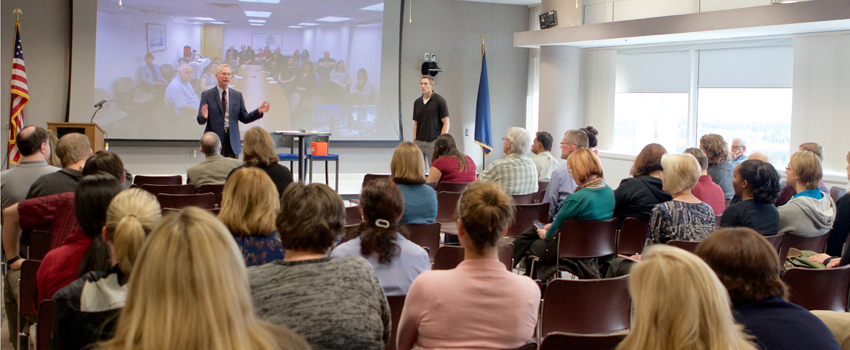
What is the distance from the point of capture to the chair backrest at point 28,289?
2668 millimetres

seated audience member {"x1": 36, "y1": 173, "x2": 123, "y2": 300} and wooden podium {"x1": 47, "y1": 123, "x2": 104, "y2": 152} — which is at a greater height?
wooden podium {"x1": 47, "y1": 123, "x2": 104, "y2": 152}

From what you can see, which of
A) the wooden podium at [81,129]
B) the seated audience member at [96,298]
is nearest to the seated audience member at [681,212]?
the seated audience member at [96,298]

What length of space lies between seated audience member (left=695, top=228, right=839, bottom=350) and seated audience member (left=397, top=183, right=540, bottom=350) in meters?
0.58

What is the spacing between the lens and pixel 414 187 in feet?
12.8

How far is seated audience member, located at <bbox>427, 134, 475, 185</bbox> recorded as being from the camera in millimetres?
5586

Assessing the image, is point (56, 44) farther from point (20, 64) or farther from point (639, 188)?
point (639, 188)

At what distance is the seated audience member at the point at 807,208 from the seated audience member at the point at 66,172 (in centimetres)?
424

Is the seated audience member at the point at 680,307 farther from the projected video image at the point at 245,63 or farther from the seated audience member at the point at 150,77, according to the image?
the seated audience member at the point at 150,77

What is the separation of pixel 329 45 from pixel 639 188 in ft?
22.3

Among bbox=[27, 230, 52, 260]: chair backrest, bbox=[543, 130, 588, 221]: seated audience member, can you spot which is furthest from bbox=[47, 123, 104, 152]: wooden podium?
bbox=[543, 130, 588, 221]: seated audience member

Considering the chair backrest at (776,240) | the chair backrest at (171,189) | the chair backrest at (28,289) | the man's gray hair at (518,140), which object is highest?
the man's gray hair at (518,140)

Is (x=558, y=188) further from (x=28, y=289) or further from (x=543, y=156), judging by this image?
(x=28, y=289)

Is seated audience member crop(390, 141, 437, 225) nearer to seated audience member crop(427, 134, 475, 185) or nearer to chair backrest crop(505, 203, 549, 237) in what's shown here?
chair backrest crop(505, 203, 549, 237)

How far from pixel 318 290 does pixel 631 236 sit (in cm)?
290
